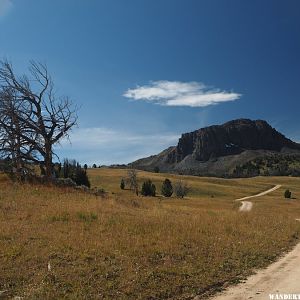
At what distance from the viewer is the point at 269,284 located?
37.6 feet

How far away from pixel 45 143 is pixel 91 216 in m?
19.4

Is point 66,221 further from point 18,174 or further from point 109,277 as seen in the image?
point 18,174

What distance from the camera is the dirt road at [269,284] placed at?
10.4 meters

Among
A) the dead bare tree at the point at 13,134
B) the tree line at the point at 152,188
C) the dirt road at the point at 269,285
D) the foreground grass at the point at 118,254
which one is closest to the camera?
the dirt road at the point at 269,285

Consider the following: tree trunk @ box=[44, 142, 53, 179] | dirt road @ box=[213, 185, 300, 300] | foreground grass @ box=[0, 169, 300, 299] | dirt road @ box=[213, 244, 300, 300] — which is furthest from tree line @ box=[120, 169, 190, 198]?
dirt road @ box=[213, 185, 300, 300]

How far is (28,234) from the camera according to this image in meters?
15.1

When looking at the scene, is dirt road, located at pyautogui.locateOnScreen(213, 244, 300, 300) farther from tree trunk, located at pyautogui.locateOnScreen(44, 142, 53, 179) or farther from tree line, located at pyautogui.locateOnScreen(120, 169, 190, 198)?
tree line, located at pyautogui.locateOnScreen(120, 169, 190, 198)

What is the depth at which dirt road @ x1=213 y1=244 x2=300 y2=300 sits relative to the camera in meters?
10.4

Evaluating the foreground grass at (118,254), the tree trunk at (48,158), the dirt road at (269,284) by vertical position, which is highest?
the tree trunk at (48,158)

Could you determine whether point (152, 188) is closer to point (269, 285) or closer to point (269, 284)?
point (269, 284)

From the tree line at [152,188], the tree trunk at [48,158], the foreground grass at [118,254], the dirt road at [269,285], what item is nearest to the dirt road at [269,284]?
the dirt road at [269,285]

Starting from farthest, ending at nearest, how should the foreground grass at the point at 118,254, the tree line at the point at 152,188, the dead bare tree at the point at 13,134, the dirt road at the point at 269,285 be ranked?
the tree line at the point at 152,188 < the dead bare tree at the point at 13,134 < the foreground grass at the point at 118,254 < the dirt road at the point at 269,285

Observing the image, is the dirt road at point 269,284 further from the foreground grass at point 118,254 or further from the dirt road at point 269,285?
the foreground grass at point 118,254

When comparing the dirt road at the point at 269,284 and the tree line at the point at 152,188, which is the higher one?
the tree line at the point at 152,188
